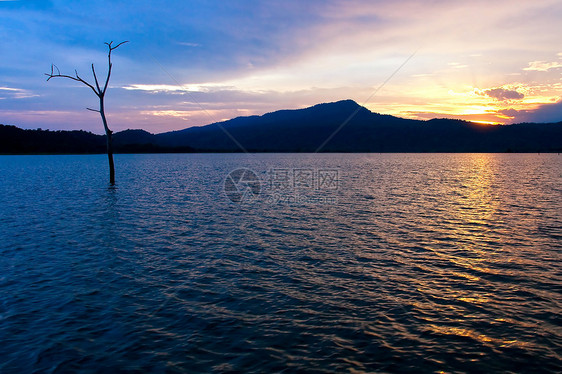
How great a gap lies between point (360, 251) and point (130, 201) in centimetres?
2681

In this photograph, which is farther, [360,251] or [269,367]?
[360,251]

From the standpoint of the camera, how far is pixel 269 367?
8.48m

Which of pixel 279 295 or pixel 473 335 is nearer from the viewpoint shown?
pixel 473 335

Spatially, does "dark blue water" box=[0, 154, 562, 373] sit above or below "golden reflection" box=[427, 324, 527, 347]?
above

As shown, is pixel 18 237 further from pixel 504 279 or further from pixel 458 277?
pixel 504 279

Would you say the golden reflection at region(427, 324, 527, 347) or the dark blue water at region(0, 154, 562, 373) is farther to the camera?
the golden reflection at region(427, 324, 527, 347)

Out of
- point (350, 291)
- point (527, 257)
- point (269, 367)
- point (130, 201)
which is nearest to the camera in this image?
point (269, 367)

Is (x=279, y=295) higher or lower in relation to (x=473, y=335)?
higher

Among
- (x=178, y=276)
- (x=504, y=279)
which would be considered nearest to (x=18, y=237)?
(x=178, y=276)

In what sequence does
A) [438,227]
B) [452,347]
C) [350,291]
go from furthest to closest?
Result: [438,227]
[350,291]
[452,347]

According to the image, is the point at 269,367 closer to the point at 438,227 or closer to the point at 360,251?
the point at 360,251

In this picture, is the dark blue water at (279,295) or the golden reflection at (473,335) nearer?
the dark blue water at (279,295)

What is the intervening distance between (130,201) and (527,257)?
1312 inches

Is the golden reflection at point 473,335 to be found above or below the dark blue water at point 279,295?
below
